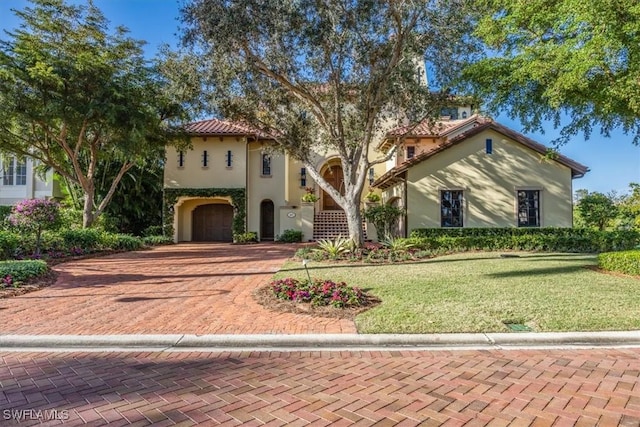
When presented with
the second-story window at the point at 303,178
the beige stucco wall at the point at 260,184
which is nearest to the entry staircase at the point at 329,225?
the second-story window at the point at 303,178

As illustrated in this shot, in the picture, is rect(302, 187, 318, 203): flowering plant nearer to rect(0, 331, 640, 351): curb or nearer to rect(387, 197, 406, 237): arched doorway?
rect(387, 197, 406, 237): arched doorway

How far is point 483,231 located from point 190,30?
44.8 feet

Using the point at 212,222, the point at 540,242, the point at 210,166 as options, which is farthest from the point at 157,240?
the point at 540,242

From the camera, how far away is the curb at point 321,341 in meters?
5.41

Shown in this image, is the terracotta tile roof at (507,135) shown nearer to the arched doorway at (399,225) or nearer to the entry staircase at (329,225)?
the arched doorway at (399,225)

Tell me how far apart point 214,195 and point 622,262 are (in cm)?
1959

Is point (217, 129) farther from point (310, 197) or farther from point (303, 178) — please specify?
point (310, 197)

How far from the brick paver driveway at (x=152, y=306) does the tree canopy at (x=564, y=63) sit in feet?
27.8

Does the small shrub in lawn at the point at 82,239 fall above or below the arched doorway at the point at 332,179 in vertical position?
below

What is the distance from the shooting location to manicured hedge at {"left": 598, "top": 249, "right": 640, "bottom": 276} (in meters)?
10.0

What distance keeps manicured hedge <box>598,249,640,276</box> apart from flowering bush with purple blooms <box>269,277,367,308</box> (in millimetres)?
7369
